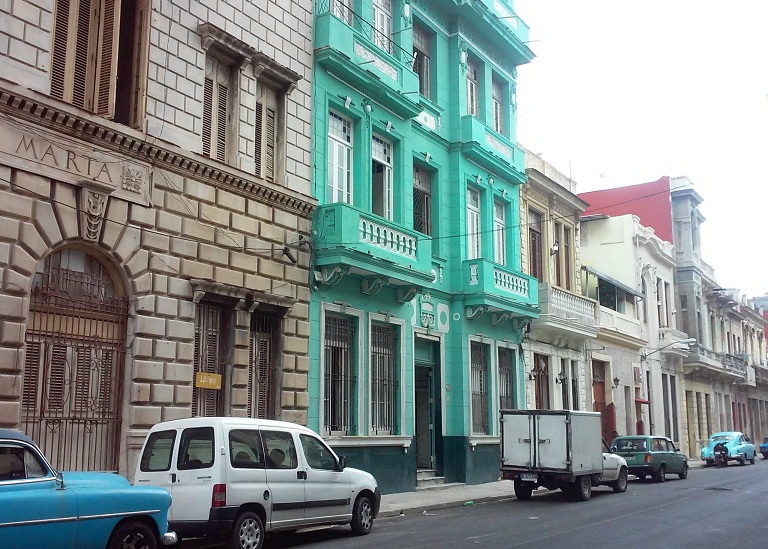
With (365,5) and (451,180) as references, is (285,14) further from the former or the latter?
(451,180)

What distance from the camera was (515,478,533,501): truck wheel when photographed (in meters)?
20.4

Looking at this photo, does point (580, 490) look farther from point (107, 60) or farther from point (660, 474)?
point (107, 60)

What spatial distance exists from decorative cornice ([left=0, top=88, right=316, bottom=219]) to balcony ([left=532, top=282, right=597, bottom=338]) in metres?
12.6

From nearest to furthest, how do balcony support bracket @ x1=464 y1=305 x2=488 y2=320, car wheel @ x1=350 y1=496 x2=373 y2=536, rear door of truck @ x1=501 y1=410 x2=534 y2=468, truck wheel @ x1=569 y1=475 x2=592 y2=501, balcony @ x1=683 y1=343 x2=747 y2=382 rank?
car wheel @ x1=350 y1=496 x2=373 y2=536, truck wheel @ x1=569 y1=475 x2=592 y2=501, rear door of truck @ x1=501 y1=410 x2=534 y2=468, balcony support bracket @ x1=464 y1=305 x2=488 y2=320, balcony @ x1=683 y1=343 x2=747 y2=382

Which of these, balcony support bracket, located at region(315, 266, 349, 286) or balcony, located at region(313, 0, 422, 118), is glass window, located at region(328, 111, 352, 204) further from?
balcony support bracket, located at region(315, 266, 349, 286)

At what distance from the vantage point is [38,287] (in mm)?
12508

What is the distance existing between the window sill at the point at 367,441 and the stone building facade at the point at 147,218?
138 cm

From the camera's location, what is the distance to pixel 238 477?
1134cm

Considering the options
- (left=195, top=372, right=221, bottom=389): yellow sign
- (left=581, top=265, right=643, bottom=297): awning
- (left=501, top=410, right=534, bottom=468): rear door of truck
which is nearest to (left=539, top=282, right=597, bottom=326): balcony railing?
(left=581, top=265, right=643, bottom=297): awning

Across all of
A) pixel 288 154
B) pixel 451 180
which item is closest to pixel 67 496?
pixel 288 154

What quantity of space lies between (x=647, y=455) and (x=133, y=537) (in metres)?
20.0

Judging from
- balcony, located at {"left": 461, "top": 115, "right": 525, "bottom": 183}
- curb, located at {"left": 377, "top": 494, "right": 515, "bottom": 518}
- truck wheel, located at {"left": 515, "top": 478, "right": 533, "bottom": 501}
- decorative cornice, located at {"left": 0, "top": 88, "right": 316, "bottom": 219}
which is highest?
balcony, located at {"left": 461, "top": 115, "right": 525, "bottom": 183}

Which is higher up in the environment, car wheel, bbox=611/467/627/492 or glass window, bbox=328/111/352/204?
glass window, bbox=328/111/352/204

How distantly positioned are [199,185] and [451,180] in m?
10.5
